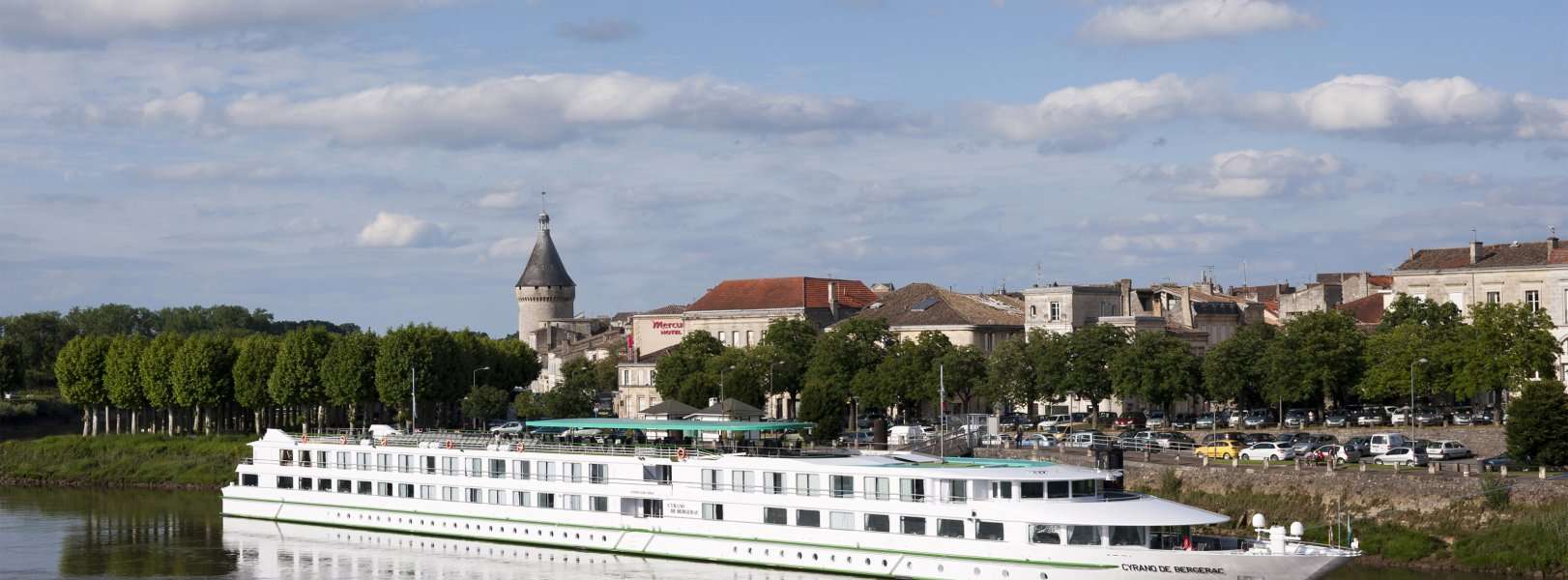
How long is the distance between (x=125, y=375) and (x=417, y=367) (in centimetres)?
1849

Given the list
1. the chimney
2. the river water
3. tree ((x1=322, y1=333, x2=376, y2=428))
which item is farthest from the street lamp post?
tree ((x1=322, y1=333, x2=376, y2=428))

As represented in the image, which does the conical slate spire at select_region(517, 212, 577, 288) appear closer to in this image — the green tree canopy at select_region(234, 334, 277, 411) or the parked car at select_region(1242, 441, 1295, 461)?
the green tree canopy at select_region(234, 334, 277, 411)

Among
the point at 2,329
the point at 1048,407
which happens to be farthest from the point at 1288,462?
the point at 2,329

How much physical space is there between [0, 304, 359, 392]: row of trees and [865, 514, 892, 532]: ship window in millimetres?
74902

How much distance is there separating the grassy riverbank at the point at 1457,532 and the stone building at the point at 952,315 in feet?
137

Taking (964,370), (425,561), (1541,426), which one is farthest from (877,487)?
(964,370)

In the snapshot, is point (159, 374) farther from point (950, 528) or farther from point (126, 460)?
point (950, 528)

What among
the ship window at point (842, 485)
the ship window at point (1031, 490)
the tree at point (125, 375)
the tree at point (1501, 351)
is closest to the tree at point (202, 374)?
Result: the tree at point (125, 375)

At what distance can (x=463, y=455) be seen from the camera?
56.8 m

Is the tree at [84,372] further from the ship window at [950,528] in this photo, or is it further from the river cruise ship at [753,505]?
the ship window at [950,528]

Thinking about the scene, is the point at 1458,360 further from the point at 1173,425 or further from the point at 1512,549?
the point at 1512,549

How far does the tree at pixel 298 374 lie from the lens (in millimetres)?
90250

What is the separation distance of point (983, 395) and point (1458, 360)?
841 inches

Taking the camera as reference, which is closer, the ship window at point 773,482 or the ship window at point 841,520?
the ship window at point 841,520
